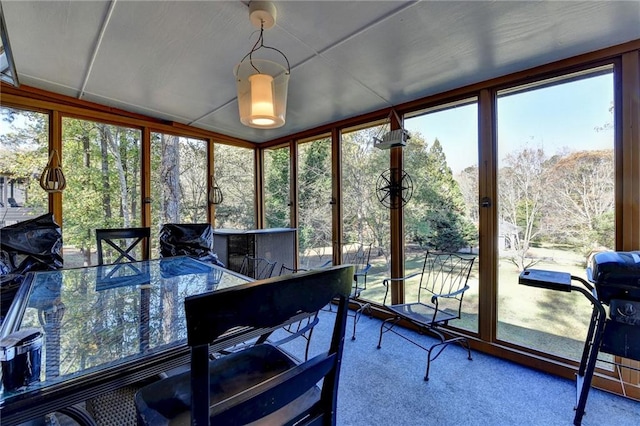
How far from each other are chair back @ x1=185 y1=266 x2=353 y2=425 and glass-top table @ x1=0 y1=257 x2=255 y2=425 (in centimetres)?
34

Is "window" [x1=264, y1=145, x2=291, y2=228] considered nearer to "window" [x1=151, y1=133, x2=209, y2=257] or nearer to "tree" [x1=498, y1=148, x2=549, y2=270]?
"window" [x1=151, y1=133, x2=209, y2=257]

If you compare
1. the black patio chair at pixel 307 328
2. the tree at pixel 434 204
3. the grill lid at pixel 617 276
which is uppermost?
the tree at pixel 434 204

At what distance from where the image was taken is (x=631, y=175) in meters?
1.90

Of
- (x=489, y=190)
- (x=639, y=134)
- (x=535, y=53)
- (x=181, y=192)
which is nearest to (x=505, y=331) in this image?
(x=489, y=190)

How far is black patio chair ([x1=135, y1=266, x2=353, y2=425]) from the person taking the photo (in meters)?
0.61

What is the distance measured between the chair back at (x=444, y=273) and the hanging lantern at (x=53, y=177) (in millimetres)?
3896

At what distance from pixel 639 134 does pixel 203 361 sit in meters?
2.86

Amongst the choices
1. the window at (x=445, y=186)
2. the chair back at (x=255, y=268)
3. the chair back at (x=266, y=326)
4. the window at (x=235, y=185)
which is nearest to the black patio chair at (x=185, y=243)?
the chair back at (x=255, y=268)

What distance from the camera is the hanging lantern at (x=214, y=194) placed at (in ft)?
13.6

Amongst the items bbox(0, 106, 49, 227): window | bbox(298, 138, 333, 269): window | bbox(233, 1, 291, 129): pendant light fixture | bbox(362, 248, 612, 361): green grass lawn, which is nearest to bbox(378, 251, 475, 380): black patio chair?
bbox(362, 248, 612, 361): green grass lawn

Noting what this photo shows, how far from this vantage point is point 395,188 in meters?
3.13

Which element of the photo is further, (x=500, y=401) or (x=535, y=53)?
(x=535, y=53)

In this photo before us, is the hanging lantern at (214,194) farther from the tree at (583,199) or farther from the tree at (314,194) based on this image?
the tree at (583,199)

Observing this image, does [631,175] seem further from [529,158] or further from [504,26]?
[504,26]
